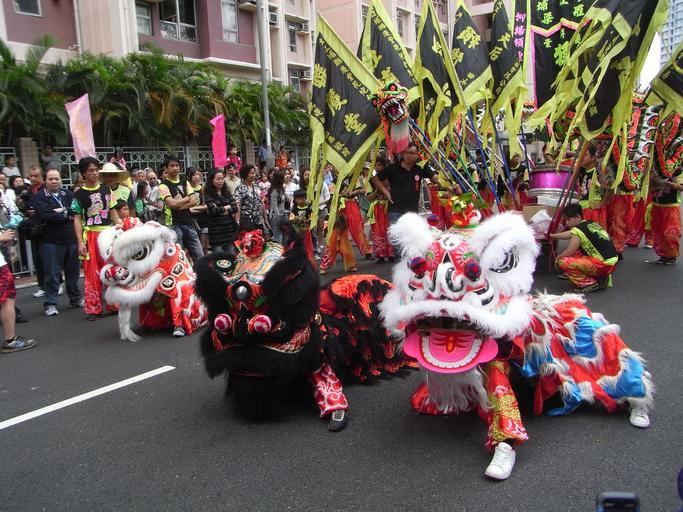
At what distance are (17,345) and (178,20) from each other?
1752 cm

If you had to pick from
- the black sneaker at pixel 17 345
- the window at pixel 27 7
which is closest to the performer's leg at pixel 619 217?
the black sneaker at pixel 17 345

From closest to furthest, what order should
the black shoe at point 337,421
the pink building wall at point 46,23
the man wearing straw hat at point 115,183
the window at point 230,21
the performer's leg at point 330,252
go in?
the black shoe at point 337,421 → the man wearing straw hat at point 115,183 → the performer's leg at point 330,252 → the pink building wall at point 46,23 → the window at point 230,21

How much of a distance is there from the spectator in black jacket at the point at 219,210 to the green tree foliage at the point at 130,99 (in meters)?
7.35

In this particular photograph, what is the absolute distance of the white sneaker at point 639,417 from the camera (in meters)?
3.06

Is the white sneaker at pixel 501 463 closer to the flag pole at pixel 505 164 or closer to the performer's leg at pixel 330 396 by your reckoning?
the performer's leg at pixel 330 396

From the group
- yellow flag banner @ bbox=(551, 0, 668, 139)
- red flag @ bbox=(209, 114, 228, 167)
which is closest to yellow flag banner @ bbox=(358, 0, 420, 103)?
yellow flag banner @ bbox=(551, 0, 668, 139)

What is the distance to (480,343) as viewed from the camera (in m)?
2.77

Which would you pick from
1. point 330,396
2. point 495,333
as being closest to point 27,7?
point 330,396

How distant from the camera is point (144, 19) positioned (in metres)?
19.4

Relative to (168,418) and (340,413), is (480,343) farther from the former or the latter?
(168,418)

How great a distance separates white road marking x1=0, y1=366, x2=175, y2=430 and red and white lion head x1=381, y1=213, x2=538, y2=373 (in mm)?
2310

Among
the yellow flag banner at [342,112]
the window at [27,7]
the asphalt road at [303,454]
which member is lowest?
the asphalt road at [303,454]

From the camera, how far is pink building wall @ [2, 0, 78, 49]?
1562cm

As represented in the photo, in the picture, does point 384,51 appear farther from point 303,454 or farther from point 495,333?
point 303,454
